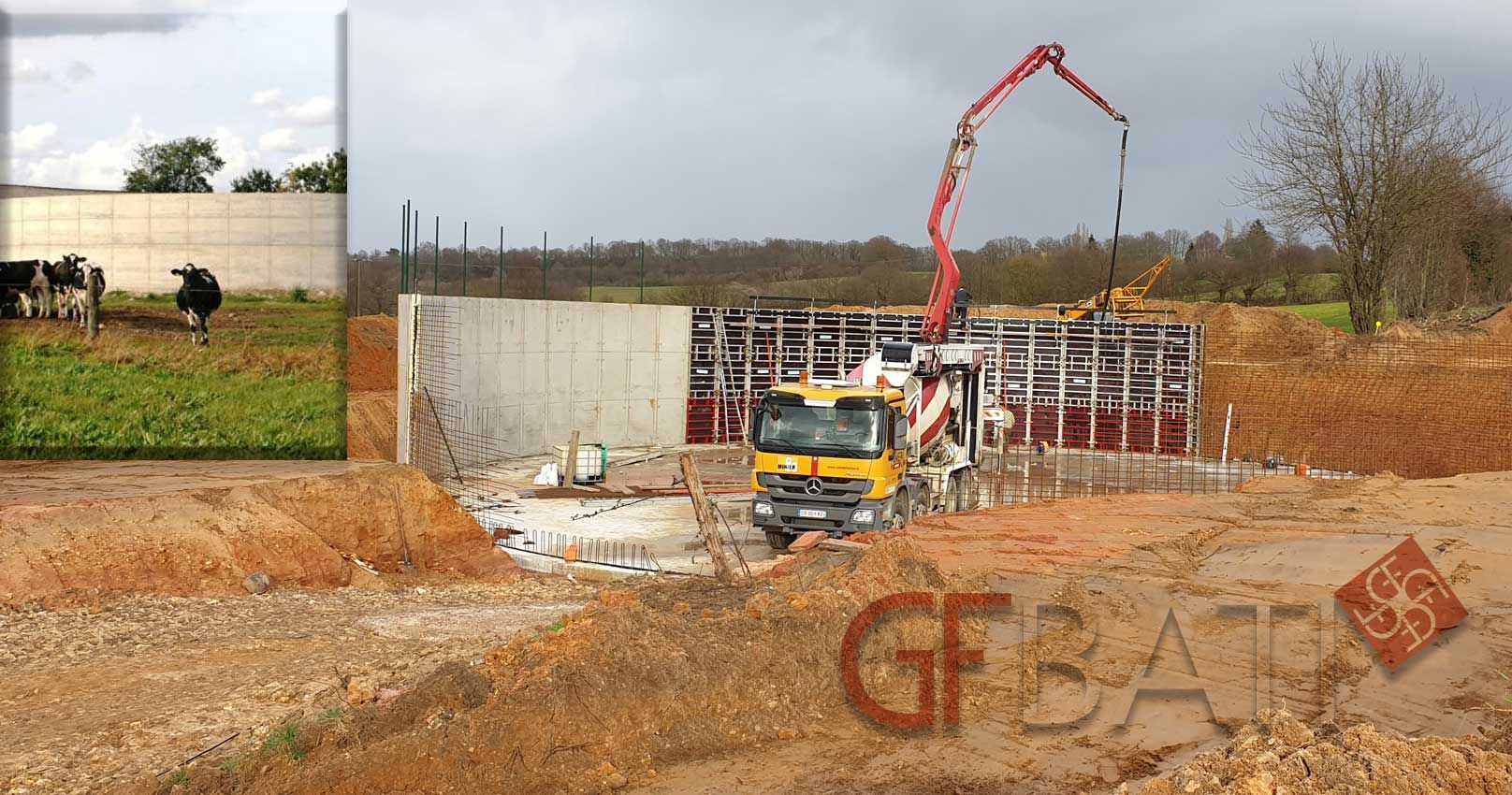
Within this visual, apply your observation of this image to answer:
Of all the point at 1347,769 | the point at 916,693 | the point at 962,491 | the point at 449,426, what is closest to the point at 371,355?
the point at 449,426

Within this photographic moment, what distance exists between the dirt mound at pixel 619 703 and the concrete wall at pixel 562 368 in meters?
12.7

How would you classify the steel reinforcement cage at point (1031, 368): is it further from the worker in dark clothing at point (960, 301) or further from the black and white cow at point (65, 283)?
the black and white cow at point (65, 283)

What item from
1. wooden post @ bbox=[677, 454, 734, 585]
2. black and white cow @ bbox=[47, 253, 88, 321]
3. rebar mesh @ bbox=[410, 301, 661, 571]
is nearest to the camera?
wooden post @ bbox=[677, 454, 734, 585]

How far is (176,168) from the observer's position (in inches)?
675

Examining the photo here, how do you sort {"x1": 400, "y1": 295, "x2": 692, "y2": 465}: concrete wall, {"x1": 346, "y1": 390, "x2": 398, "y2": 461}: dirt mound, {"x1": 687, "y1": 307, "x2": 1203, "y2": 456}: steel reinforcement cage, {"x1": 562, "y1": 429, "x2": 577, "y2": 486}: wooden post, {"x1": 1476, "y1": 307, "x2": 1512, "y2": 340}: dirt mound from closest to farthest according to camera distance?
{"x1": 562, "y1": 429, "x2": 577, "y2": 486}: wooden post < {"x1": 400, "y1": 295, "x2": 692, "y2": 465}: concrete wall < {"x1": 346, "y1": 390, "x2": 398, "y2": 461}: dirt mound < {"x1": 1476, "y1": 307, "x2": 1512, "y2": 340}: dirt mound < {"x1": 687, "y1": 307, "x2": 1203, "y2": 456}: steel reinforcement cage

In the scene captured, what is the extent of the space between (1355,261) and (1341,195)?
6.45 feet

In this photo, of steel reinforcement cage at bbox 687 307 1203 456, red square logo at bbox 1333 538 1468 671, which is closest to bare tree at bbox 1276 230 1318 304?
steel reinforcement cage at bbox 687 307 1203 456

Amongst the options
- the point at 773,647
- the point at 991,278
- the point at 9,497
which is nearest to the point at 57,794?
the point at 773,647

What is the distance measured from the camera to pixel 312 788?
19.1ft

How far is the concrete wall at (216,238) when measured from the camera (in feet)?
55.8

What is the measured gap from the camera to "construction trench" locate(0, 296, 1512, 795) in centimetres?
624

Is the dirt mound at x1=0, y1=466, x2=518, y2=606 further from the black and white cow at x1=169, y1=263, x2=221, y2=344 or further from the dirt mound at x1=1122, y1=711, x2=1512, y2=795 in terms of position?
the dirt mound at x1=1122, y1=711, x2=1512, y2=795

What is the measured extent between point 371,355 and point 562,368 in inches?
237

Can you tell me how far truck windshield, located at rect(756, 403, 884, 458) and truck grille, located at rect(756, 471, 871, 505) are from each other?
0.31 m
